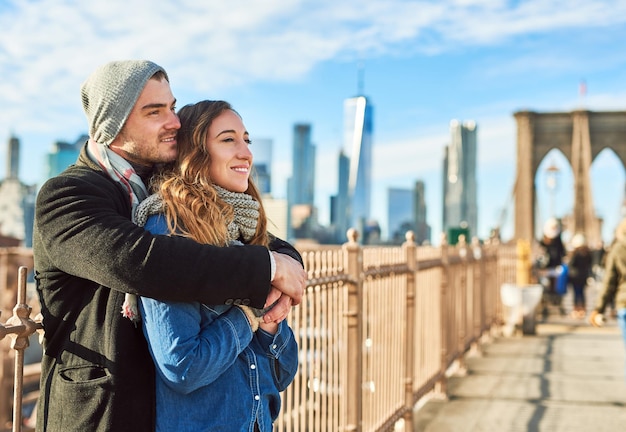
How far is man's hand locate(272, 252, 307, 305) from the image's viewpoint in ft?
5.34

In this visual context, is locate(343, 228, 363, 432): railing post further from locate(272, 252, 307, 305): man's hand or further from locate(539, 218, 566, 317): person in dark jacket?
locate(539, 218, 566, 317): person in dark jacket

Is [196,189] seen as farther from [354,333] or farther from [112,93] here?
[354,333]

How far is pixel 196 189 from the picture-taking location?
5.45ft

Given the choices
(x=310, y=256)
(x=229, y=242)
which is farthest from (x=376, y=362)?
(x=229, y=242)

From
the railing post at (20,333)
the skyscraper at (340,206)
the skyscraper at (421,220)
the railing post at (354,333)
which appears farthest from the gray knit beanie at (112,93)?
the skyscraper at (421,220)

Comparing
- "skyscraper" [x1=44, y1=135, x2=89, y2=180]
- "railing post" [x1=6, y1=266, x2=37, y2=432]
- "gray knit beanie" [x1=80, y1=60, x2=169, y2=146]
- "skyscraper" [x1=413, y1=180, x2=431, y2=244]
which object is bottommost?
"railing post" [x1=6, y1=266, x2=37, y2=432]

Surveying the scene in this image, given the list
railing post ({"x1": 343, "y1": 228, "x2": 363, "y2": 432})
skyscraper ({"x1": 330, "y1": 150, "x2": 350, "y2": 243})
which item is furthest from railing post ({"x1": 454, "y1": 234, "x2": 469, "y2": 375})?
skyscraper ({"x1": 330, "y1": 150, "x2": 350, "y2": 243})

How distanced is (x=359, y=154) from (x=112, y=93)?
191m

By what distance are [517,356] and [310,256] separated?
661 cm

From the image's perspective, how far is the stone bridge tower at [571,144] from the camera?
4231 cm

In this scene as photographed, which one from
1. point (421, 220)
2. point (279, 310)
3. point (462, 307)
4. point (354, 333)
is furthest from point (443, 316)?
point (421, 220)

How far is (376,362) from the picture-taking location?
4.18m

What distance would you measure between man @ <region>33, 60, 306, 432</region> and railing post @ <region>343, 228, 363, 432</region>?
6.32 ft

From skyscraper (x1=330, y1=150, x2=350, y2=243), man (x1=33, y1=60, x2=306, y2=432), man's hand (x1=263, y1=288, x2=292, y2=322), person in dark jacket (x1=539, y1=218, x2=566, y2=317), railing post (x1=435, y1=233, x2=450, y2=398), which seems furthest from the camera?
skyscraper (x1=330, y1=150, x2=350, y2=243)
